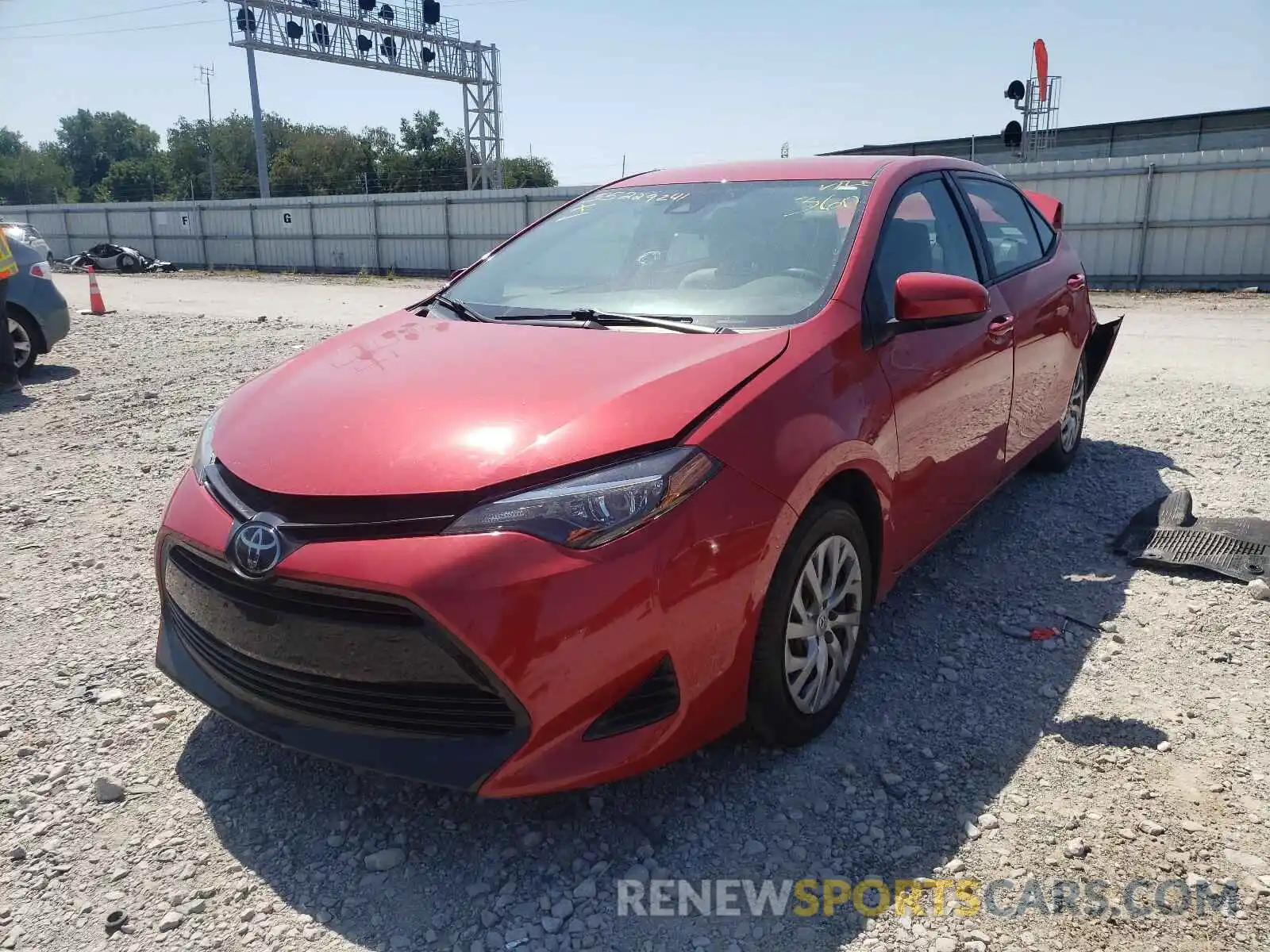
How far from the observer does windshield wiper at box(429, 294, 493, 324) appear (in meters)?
3.27

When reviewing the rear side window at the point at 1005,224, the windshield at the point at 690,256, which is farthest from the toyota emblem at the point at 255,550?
the rear side window at the point at 1005,224

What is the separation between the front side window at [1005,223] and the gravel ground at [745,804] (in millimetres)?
1367

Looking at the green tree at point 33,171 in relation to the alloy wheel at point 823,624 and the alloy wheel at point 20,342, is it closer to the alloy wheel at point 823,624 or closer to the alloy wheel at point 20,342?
the alloy wheel at point 20,342

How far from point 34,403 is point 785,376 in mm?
7235

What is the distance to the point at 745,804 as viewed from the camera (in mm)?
2535

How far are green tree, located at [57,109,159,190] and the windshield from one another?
101m

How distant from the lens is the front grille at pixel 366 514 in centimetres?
212

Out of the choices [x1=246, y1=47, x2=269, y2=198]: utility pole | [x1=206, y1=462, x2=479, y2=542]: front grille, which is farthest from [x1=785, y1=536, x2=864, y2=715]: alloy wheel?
[x1=246, y1=47, x2=269, y2=198]: utility pole

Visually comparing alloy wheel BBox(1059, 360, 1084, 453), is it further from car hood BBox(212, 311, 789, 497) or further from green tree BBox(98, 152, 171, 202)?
green tree BBox(98, 152, 171, 202)

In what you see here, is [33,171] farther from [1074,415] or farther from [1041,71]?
[1074,415]

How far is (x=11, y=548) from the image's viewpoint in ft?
14.5

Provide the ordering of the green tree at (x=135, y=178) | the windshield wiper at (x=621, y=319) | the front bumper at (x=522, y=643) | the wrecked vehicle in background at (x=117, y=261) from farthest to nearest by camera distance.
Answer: the green tree at (x=135, y=178), the wrecked vehicle in background at (x=117, y=261), the windshield wiper at (x=621, y=319), the front bumper at (x=522, y=643)

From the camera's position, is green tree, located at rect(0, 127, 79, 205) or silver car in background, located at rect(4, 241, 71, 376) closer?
silver car in background, located at rect(4, 241, 71, 376)

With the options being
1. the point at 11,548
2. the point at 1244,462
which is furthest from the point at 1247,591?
the point at 11,548
